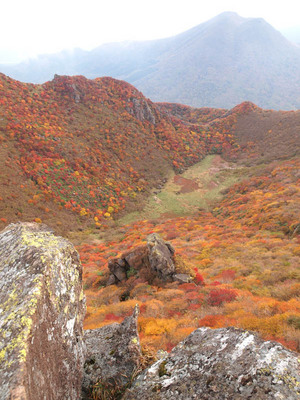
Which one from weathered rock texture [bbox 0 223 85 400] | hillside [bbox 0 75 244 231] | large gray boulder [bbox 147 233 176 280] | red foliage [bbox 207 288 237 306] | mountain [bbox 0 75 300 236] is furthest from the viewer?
mountain [bbox 0 75 300 236]

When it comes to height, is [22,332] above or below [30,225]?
below

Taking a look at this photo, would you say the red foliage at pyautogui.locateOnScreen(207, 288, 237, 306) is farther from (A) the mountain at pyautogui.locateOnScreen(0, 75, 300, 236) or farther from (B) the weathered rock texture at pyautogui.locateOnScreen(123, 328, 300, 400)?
(A) the mountain at pyautogui.locateOnScreen(0, 75, 300, 236)

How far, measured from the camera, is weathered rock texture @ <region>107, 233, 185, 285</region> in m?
15.1

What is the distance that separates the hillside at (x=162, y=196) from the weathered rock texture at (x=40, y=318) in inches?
145

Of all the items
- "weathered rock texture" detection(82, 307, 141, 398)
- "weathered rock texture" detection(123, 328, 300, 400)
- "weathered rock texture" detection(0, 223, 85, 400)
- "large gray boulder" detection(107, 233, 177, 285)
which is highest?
"weathered rock texture" detection(0, 223, 85, 400)

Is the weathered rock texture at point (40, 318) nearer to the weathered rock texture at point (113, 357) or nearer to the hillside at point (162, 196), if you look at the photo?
the weathered rock texture at point (113, 357)

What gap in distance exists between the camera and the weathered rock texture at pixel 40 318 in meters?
2.79

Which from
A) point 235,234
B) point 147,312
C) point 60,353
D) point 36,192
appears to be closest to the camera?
point 60,353

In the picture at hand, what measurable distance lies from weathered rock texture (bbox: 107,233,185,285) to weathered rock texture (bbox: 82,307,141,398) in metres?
9.25

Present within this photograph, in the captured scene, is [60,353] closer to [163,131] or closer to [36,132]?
[36,132]

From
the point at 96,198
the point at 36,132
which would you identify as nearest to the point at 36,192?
the point at 96,198

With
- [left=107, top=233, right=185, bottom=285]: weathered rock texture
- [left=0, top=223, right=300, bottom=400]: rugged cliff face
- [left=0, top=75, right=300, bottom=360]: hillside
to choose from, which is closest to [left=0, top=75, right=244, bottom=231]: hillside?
[left=0, top=75, right=300, bottom=360]: hillside

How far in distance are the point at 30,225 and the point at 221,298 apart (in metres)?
9.32

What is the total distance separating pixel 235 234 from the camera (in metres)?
24.2
